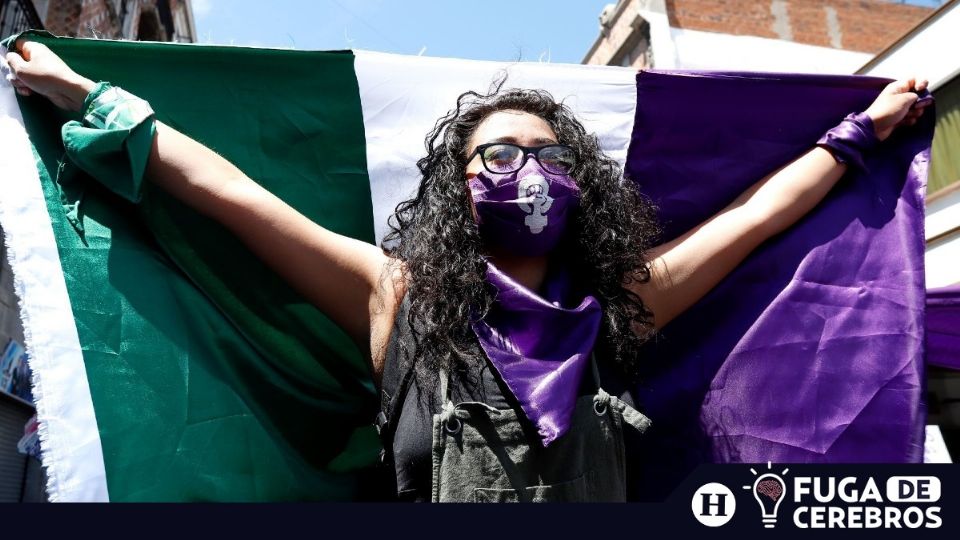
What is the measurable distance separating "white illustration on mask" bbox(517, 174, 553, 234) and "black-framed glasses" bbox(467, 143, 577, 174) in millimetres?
64

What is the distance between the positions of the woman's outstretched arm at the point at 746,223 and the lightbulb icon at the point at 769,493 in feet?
1.78

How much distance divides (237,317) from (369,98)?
0.87m

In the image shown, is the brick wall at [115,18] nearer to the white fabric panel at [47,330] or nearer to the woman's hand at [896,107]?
the white fabric panel at [47,330]

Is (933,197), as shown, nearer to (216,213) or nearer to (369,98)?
(369,98)

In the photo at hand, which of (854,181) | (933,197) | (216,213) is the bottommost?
(216,213)

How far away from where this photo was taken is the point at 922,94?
2.66 m

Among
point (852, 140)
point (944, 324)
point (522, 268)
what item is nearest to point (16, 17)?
point (522, 268)

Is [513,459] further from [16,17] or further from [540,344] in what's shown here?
[16,17]

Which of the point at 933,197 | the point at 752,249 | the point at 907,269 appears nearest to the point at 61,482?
the point at 752,249

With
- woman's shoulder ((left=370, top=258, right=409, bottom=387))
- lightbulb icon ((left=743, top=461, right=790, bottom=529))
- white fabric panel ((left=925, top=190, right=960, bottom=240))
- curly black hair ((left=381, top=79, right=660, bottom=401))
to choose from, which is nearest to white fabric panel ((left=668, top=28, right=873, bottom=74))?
white fabric panel ((left=925, top=190, right=960, bottom=240))

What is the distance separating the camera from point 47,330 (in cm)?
197

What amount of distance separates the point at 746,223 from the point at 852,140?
0.53 m

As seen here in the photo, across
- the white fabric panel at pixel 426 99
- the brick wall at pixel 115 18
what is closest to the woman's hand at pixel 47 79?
the white fabric panel at pixel 426 99

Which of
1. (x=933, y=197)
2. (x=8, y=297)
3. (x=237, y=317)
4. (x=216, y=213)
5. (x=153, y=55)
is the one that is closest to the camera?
(x=216, y=213)
